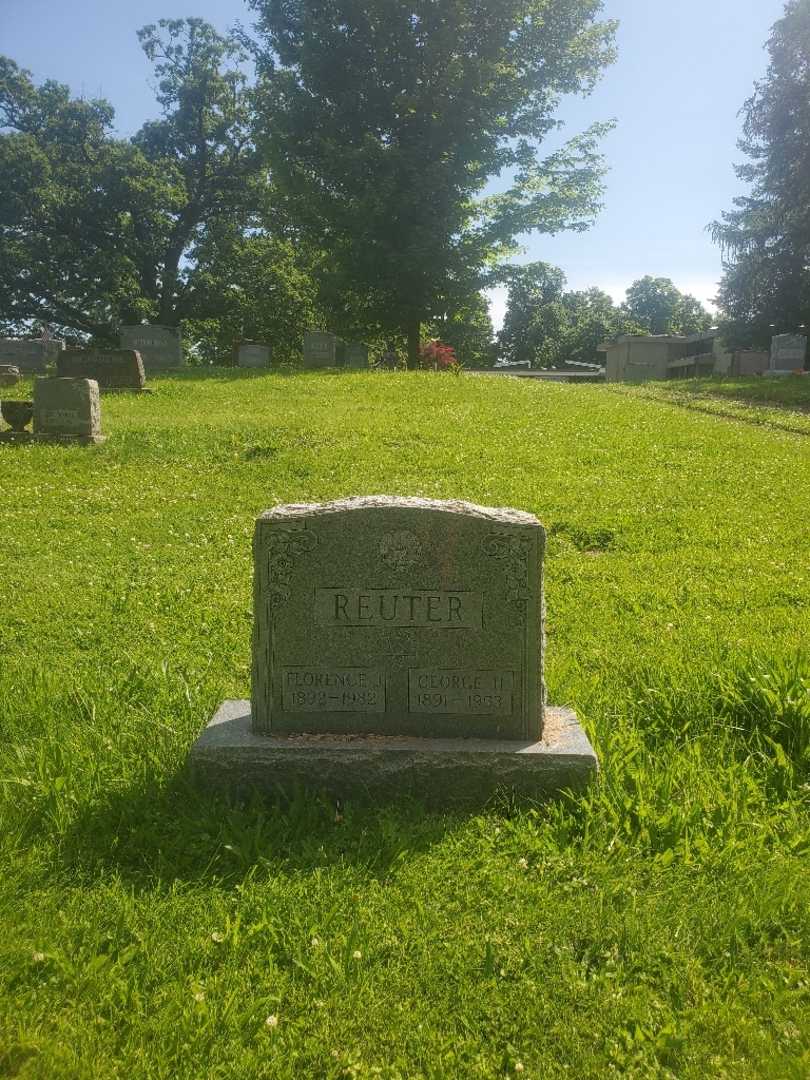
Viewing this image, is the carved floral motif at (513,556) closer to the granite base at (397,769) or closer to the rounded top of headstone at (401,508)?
the rounded top of headstone at (401,508)

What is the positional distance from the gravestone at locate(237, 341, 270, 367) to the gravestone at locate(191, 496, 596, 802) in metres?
26.0

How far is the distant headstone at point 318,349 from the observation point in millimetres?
27094

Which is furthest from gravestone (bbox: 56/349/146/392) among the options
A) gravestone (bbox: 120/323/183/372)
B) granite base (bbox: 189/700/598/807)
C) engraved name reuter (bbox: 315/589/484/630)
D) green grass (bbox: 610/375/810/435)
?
granite base (bbox: 189/700/598/807)

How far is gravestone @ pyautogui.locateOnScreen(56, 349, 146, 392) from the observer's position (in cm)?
1900

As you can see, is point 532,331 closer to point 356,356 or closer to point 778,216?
point 778,216

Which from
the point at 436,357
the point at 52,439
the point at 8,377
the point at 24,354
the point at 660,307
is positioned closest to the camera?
the point at 52,439

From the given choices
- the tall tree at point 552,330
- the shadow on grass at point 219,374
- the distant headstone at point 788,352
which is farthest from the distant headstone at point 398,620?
the tall tree at point 552,330

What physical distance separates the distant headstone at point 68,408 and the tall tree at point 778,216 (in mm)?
27079

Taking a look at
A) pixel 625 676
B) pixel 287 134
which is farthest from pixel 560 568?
pixel 287 134

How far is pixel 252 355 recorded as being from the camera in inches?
1131

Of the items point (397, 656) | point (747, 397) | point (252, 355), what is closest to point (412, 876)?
point (397, 656)

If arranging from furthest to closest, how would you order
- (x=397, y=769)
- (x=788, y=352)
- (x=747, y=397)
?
(x=788, y=352)
(x=747, y=397)
(x=397, y=769)

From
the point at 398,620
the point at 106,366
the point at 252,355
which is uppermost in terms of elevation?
the point at 252,355

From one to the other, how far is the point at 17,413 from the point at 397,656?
11047mm
